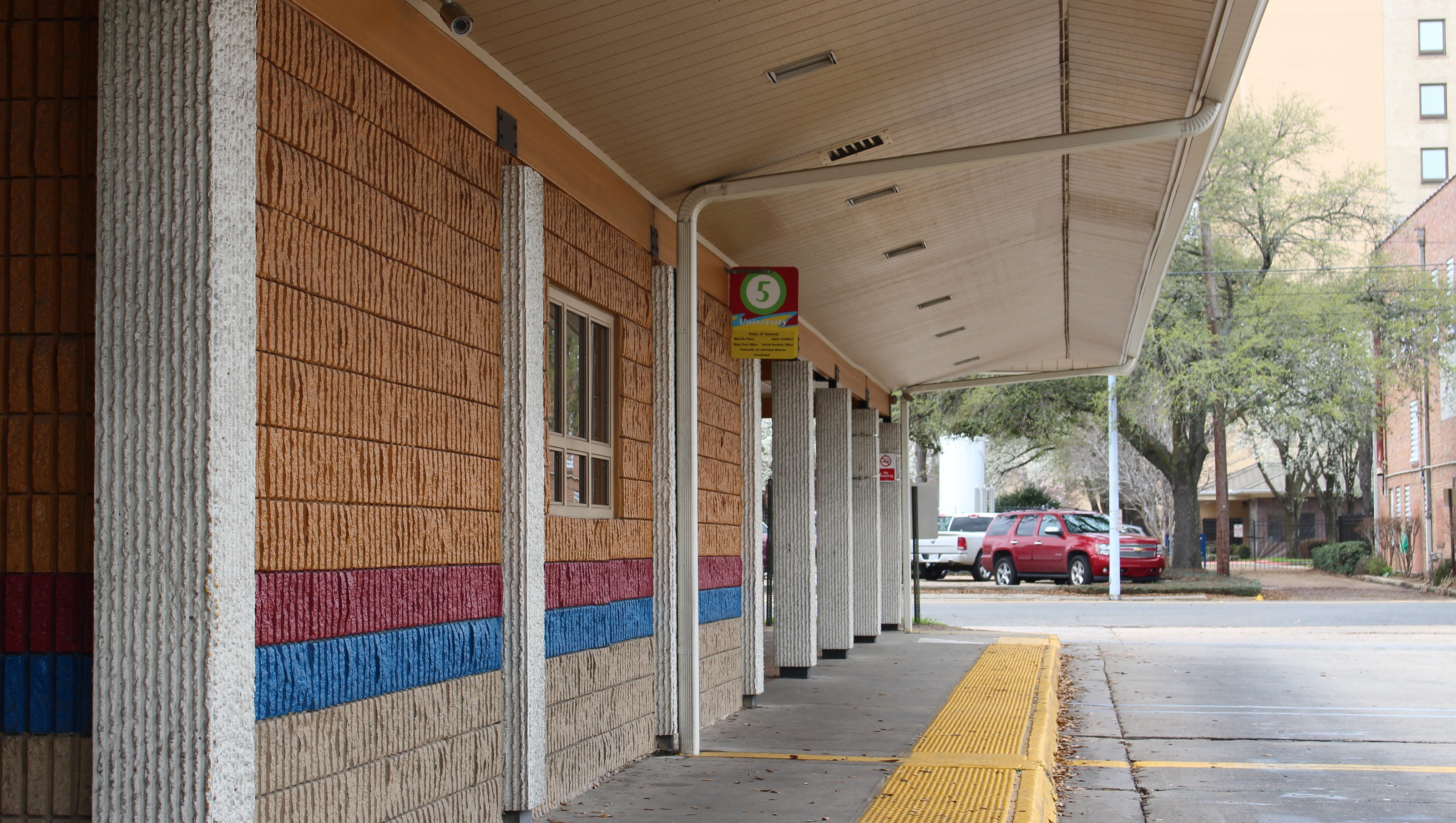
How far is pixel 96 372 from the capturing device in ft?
13.2

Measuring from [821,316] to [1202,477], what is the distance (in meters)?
54.8

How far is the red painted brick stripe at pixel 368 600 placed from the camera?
4.36m

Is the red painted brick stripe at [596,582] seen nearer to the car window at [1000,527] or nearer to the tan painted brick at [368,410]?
the tan painted brick at [368,410]

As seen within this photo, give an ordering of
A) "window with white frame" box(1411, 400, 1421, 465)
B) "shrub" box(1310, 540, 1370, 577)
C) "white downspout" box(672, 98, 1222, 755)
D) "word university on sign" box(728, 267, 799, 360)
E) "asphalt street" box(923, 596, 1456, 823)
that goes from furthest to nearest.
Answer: "window with white frame" box(1411, 400, 1421, 465) → "shrub" box(1310, 540, 1370, 577) → "word university on sign" box(728, 267, 799, 360) → "white downspout" box(672, 98, 1222, 755) → "asphalt street" box(923, 596, 1456, 823)

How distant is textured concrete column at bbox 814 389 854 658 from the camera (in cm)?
1436

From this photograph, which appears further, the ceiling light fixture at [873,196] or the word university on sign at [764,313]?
the word university on sign at [764,313]

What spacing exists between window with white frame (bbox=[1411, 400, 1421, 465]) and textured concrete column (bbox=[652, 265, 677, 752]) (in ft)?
111

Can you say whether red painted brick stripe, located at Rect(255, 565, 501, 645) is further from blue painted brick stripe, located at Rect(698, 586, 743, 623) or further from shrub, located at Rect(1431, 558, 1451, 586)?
shrub, located at Rect(1431, 558, 1451, 586)

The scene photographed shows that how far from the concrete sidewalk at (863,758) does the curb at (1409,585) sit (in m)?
19.0

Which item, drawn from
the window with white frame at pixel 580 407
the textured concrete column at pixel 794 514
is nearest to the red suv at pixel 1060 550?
the textured concrete column at pixel 794 514

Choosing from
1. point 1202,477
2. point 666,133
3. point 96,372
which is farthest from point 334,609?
point 1202,477

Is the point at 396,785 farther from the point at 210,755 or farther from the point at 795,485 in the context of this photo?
the point at 795,485

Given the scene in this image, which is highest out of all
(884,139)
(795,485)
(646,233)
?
(884,139)

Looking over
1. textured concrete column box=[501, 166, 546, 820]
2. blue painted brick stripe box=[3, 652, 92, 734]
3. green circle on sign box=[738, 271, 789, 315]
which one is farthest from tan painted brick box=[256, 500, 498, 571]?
green circle on sign box=[738, 271, 789, 315]
